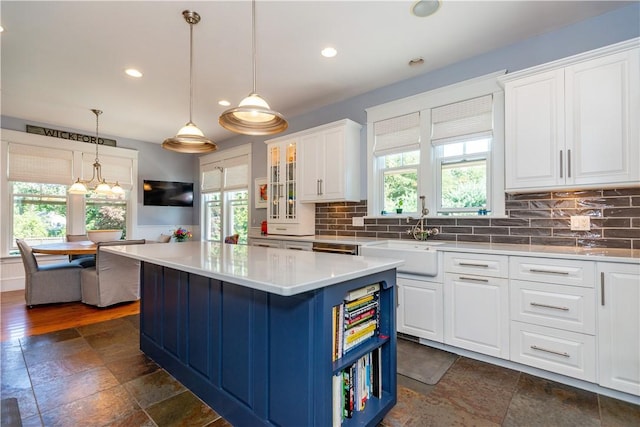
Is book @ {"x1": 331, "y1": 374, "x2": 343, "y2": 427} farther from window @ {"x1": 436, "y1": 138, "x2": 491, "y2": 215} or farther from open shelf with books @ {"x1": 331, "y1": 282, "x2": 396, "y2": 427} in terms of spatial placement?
window @ {"x1": 436, "y1": 138, "x2": 491, "y2": 215}

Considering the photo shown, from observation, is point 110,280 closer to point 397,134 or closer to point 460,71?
point 397,134

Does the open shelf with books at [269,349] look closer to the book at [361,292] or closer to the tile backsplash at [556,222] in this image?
the book at [361,292]

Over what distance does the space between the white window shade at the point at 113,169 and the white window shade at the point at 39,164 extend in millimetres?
229

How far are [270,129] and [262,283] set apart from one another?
1.45 metres

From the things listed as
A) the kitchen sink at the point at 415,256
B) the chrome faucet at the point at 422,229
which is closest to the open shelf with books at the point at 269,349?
the kitchen sink at the point at 415,256

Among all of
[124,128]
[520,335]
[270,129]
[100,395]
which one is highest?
[124,128]

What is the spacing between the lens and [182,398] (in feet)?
6.43

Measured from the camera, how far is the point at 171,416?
1779 mm

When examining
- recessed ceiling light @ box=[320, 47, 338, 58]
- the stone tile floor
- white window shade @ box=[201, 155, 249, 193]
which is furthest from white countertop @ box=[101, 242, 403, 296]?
white window shade @ box=[201, 155, 249, 193]

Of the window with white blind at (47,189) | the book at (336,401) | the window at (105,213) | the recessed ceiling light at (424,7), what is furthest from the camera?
the window at (105,213)

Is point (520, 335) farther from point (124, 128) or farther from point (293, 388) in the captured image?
point (124, 128)

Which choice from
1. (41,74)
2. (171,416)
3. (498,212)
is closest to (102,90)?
(41,74)

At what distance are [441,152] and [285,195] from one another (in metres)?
2.23

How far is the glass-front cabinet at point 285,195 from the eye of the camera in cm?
431
